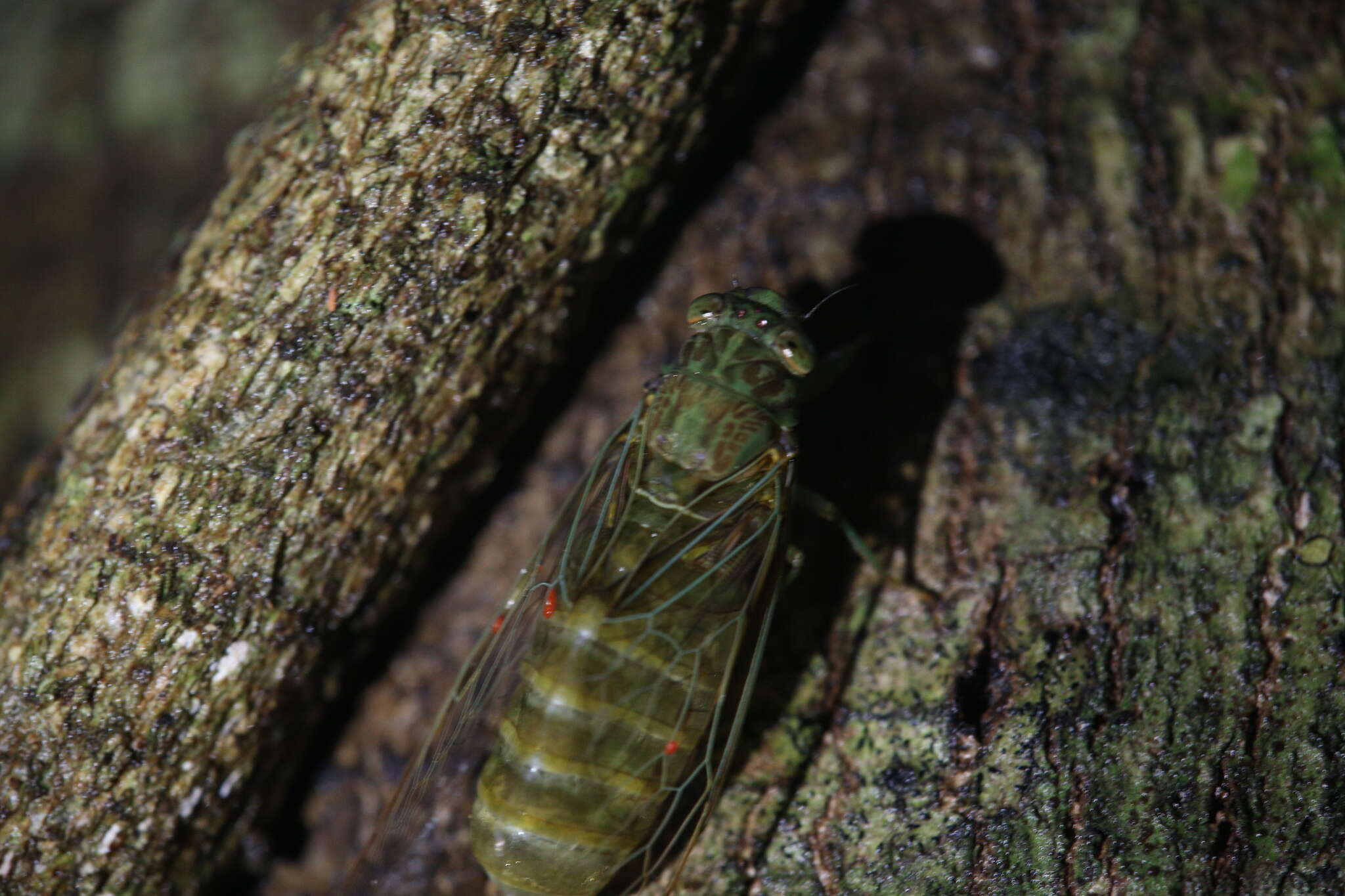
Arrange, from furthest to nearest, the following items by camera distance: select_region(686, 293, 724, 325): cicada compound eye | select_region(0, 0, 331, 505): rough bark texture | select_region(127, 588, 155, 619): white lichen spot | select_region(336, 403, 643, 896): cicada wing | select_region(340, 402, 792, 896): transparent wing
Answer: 1. select_region(0, 0, 331, 505): rough bark texture
2. select_region(686, 293, 724, 325): cicada compound eye
3. select_region(336, 403, 643, 896): cicada wing
4. select_region(340, 402, 792, 896): transparent wing
5. select_region(127, 588, 155, 619): white lichen spot

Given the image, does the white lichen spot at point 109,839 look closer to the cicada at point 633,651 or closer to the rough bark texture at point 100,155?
the cicada at point 633,651

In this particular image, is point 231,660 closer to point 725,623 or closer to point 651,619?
point 651,619

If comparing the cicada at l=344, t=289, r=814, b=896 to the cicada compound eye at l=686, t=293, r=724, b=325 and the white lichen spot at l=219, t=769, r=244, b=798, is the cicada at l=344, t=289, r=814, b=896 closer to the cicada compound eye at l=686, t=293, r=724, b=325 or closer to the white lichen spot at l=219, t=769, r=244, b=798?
the cicada compound eye at l=686, t=293, r=724, b=325

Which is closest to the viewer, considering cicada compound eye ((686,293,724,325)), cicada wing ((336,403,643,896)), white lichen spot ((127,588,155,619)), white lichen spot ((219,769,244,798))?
white lichen spot ((127,588,155,619))

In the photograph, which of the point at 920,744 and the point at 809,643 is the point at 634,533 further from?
the point at 920,744

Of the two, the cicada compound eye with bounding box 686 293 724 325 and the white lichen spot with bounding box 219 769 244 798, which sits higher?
the cicada compound eye with bounding box 686 293 724 325

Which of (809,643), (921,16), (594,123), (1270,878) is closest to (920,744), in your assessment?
(809,643)

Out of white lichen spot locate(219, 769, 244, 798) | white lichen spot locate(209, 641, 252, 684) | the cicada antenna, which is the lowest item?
the cicada antenna

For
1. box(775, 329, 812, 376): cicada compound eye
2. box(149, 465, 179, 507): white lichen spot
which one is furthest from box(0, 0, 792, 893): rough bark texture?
box(775, 329, 812, 376): cicada compound eye
